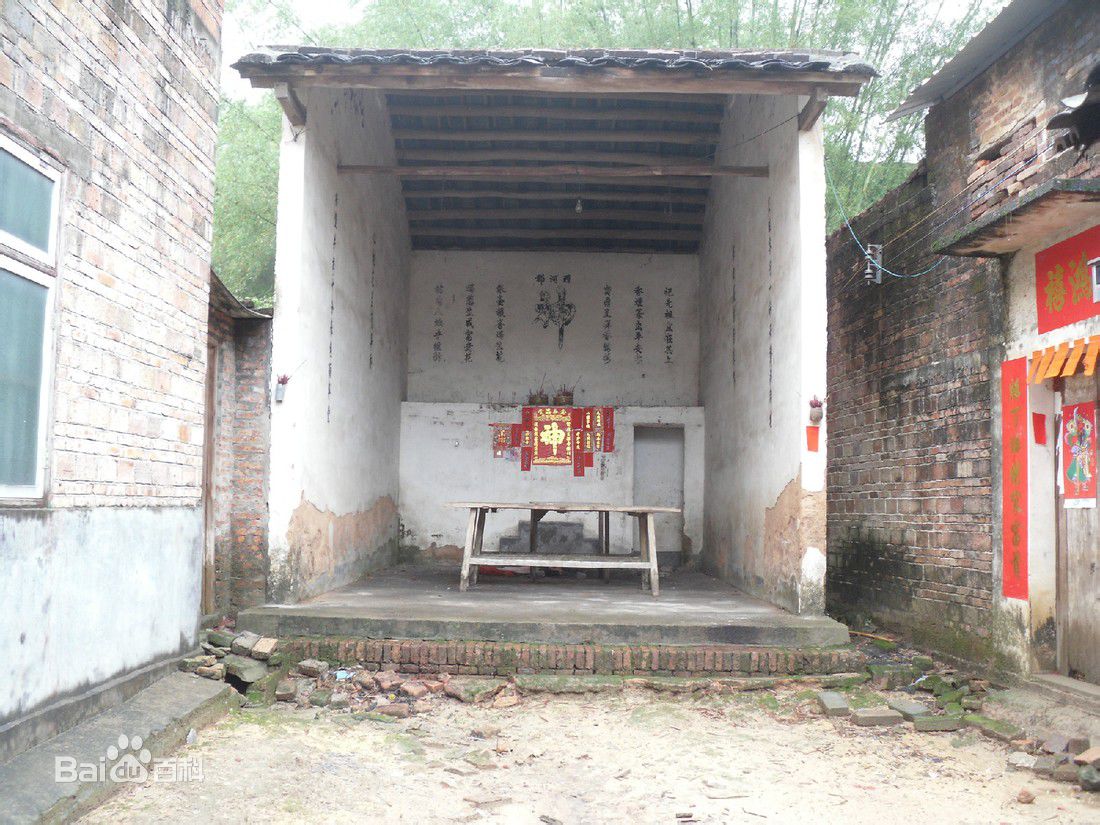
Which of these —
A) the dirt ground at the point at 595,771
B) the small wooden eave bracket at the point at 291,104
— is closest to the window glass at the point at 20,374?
the dirt ground at the point at 595,771

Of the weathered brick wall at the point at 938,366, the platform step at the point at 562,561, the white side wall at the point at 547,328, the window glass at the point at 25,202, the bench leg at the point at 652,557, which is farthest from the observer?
the white side wall at the point at 547,328

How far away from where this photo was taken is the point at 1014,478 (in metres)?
5.49

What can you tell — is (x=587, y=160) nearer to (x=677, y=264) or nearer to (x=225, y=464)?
(x=677, y=264)

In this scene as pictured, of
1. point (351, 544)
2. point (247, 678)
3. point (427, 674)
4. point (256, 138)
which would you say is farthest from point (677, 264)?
point (256, 138)

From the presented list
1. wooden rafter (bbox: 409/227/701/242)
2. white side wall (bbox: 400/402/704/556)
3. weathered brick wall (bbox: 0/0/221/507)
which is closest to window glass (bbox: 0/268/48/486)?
weathered brick wall (bbox: 0/0/221/507)

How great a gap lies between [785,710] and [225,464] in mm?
4852

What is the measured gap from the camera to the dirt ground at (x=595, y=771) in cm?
362

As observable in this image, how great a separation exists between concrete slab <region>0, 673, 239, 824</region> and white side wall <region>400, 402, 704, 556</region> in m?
5.55

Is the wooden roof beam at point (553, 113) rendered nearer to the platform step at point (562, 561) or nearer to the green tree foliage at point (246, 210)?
the platform step at point (562, 561)

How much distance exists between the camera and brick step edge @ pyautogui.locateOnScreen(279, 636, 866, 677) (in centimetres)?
557

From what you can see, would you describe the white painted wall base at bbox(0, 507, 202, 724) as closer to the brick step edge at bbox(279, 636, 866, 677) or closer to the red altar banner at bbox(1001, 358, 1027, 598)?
the brick step edge at bbox(279, 636, 866, 677)

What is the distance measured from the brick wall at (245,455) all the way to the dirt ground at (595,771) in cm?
251

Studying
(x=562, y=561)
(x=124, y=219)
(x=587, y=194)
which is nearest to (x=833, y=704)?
(x=562, y=561)

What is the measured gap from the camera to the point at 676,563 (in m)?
10.4
